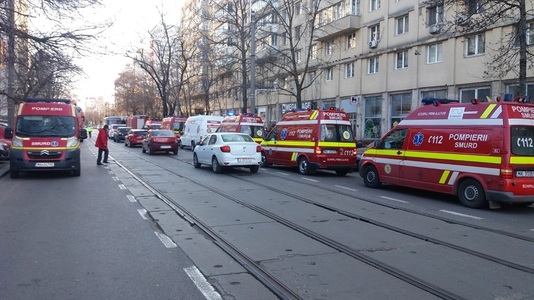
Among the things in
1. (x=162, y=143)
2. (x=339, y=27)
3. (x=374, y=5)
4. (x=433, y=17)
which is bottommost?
(x=162, y=143)

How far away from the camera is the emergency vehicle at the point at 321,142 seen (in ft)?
51.0

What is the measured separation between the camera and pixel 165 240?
Answer: 265 inches

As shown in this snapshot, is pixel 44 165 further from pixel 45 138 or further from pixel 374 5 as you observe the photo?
pixel 374 5

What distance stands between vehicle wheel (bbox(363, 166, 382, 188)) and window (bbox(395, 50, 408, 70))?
18.1 metres

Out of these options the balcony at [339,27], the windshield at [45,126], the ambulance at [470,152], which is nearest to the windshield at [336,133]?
the ambulance at [470,152]

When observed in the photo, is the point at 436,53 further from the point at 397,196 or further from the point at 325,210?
the point at 325,210

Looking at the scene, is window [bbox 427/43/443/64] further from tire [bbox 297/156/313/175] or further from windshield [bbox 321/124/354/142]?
tire [bbox 297/156/313/175]

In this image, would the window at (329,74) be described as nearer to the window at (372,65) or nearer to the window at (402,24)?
the window at (372,65)

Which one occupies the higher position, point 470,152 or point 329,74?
point 329,74

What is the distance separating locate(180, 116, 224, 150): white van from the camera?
29.0 metres

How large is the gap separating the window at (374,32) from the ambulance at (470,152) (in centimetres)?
2156

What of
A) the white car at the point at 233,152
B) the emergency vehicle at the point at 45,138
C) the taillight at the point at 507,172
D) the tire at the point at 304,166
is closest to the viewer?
the taillight at the point at 507,172

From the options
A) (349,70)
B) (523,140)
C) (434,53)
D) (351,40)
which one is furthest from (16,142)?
(351,40)

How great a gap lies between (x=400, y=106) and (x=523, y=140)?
2081 cm
